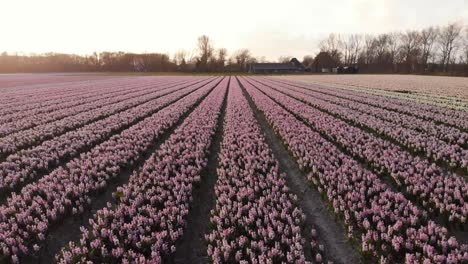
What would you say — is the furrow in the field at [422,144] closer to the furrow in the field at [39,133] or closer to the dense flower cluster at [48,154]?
the dense flower cluster at [48,154]

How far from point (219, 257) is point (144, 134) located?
8864 millimetres

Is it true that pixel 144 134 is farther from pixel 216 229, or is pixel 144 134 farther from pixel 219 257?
pixel 219 257

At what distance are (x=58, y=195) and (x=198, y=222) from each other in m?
3.01

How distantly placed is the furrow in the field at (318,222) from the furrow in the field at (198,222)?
183 cm

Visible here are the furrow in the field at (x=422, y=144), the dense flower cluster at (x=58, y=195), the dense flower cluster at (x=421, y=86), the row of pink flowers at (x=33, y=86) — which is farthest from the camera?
the row of pink flowers at (x=33, y=86)

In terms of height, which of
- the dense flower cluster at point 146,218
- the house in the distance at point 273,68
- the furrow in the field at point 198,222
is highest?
the house in the distance at point 273,68

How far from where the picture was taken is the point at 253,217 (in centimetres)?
600

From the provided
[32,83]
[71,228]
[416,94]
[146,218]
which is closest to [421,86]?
[416,94]

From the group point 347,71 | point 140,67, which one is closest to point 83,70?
point 140,67

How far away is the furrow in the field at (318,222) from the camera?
5.36 metres

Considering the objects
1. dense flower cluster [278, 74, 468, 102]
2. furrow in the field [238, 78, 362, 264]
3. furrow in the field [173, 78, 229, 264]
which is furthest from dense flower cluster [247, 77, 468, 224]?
dense flower cluster [278, 74, 468, 102]

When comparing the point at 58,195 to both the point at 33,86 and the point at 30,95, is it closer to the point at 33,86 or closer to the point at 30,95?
the point at 30,95

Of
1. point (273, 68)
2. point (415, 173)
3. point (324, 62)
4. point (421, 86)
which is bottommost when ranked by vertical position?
point (415, 173)

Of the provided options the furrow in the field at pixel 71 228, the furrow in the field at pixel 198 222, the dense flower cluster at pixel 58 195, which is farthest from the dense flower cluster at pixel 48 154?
the furrow in the field at pixel 198 222
